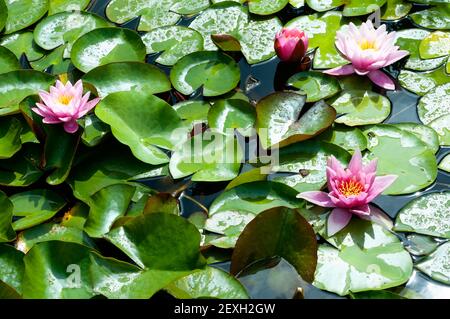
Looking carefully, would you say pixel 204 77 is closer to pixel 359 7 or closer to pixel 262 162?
pixel 262 162

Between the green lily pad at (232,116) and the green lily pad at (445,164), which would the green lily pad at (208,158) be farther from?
the green lily pad at (445,164)

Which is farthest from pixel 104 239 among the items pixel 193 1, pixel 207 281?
pixel 193 1

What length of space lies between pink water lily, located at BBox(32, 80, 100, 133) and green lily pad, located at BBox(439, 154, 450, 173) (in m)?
1.50

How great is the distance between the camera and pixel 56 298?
84.1 inches

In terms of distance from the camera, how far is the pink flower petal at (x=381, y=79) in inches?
113

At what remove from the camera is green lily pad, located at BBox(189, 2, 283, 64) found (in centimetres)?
318

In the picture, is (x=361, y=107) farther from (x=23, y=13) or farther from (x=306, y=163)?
(x=23, y=13)

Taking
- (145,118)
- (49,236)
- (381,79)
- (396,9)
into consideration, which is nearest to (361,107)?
(381,79)

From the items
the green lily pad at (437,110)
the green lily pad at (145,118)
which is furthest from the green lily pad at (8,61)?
the green lily pad at (437,110)

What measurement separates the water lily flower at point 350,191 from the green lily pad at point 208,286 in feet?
1.43

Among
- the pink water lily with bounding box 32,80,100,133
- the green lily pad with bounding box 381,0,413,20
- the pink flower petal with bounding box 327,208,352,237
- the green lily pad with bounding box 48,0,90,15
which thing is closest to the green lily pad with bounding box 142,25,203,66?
the green lily pad with bounding box 48,0,90,15

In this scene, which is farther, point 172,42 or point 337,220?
point 172,42

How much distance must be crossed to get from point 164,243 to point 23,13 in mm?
1976

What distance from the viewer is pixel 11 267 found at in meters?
2.26
